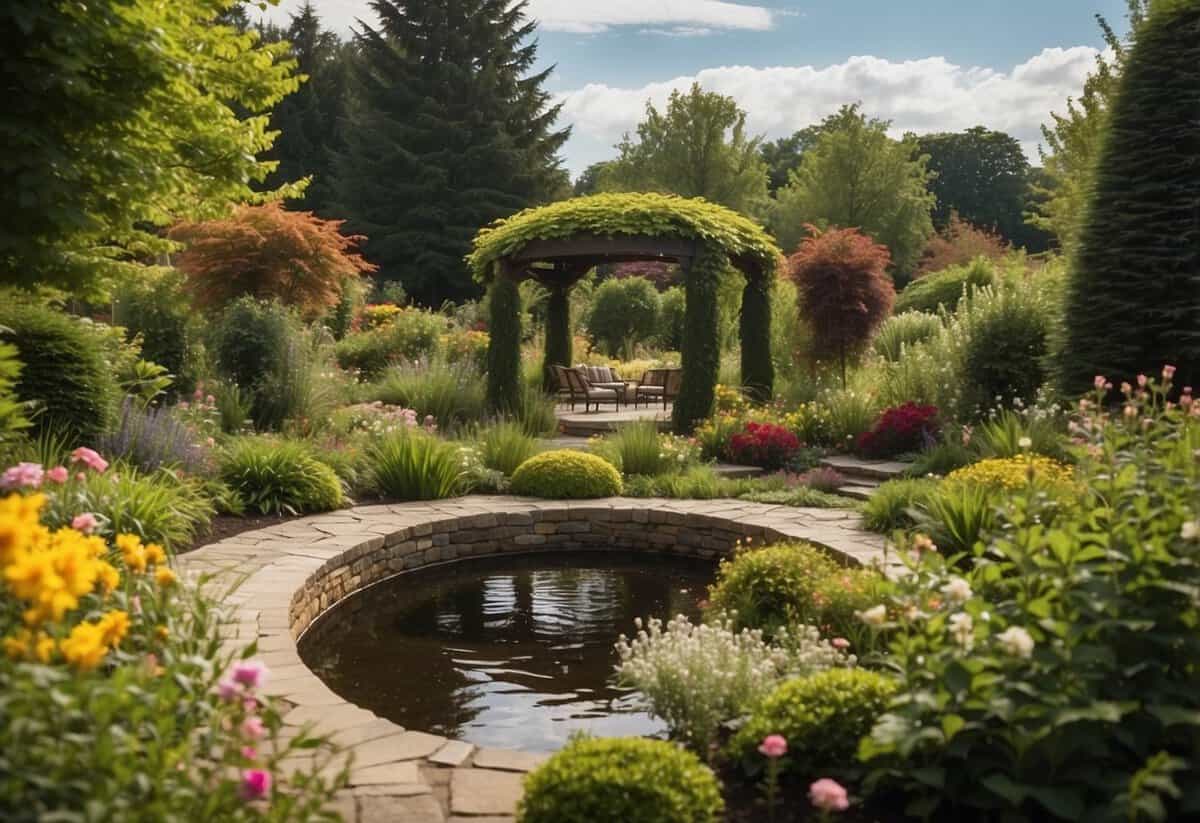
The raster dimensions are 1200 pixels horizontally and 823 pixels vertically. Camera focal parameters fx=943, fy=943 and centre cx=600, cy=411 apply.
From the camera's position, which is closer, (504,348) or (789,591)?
(789,591)

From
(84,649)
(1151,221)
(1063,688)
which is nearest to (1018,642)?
(1063,688)

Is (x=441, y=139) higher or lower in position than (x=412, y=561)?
higher

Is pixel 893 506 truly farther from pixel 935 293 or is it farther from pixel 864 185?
pixel 864 185

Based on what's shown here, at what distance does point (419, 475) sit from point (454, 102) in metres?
23.8

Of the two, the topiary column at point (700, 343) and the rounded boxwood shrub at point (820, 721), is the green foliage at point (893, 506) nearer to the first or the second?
the rounded boxwood shrub at point (820, 721)

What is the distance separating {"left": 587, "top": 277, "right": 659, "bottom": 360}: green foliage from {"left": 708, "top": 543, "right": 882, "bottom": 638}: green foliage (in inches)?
615

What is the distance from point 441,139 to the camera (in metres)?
29.3

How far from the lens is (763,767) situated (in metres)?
3.00

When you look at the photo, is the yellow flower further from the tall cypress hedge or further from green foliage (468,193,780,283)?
green foliage (468,193,780,283)

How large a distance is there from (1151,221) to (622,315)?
1401cm

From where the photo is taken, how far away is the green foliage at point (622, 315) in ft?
68.7

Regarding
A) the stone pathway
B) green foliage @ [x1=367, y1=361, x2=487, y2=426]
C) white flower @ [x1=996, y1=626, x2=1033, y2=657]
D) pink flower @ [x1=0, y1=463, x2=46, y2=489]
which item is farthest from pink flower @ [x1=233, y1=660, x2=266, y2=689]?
green foliage @ [x1=367, y1=361, x2=487, y2=426]

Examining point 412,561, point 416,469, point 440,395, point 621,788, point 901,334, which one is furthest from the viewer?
point 901,334

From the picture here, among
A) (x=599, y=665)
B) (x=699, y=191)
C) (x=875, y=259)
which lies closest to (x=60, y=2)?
(x=599, y=665)
